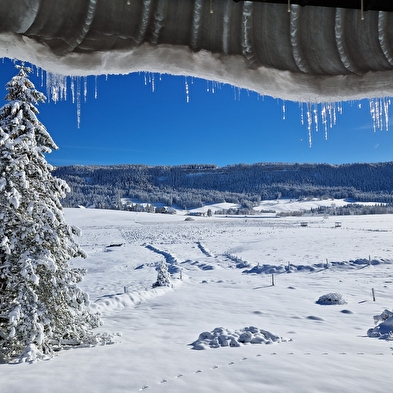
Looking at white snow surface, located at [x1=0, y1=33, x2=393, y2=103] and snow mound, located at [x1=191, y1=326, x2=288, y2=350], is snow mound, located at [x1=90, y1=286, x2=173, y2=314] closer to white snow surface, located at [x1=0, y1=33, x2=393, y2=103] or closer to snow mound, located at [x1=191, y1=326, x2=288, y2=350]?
snow mound, located at [x1=191, y1=326, x2=288, y2=350]

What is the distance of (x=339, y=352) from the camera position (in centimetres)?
712

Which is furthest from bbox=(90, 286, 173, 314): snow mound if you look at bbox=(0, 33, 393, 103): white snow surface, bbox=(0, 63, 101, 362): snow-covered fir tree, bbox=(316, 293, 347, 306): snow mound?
bbox=(0, 33, 393, 103): white snow surface

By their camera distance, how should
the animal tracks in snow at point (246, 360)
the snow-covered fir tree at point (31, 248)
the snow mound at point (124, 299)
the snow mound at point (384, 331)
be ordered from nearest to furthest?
the animal tracks in snow at point (246, 360), the snow-covered fir tree at point (31, 248), the snow mound at point (384, 331), the snow mound at point (124, 299)

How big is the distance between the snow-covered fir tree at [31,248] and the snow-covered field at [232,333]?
24.2 inches

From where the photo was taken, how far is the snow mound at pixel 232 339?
26.1ft

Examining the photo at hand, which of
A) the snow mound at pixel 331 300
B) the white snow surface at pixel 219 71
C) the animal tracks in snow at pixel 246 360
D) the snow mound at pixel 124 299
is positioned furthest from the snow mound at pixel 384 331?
the snow mound at pixel 124 299

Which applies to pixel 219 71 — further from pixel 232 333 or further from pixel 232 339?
pixel 232 333

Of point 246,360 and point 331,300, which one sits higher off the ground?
point 246,360

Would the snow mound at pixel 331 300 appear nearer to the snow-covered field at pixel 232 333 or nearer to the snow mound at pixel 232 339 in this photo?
the snow-covered field at pixel 232 333

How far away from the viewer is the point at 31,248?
7.69 metres

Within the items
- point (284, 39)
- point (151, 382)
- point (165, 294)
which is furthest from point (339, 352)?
point (165, 294)

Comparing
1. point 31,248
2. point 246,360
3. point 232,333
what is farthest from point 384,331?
point 31,248

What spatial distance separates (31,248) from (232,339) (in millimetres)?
5197

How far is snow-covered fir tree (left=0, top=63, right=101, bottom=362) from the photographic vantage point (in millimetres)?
7266
